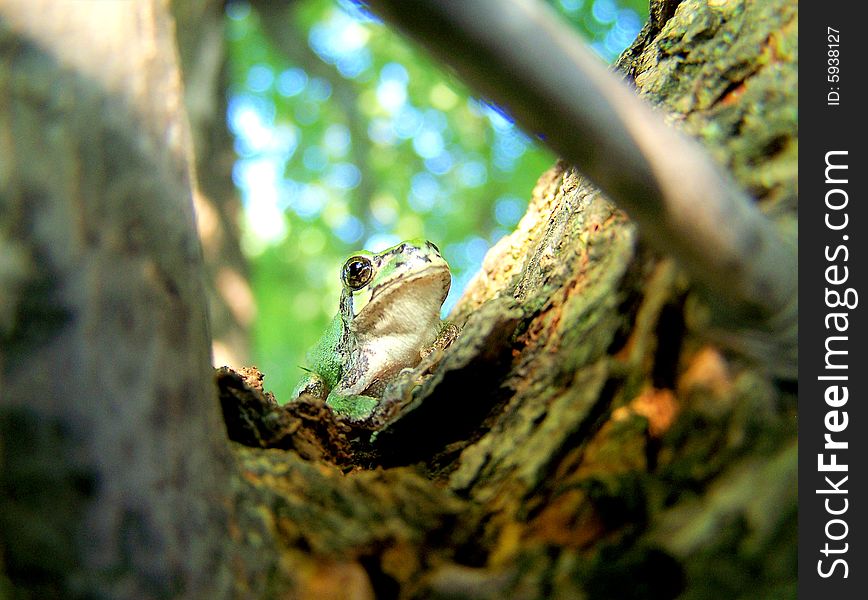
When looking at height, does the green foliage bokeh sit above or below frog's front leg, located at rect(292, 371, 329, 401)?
above

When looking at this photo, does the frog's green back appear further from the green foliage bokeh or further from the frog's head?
the green foliage bokeh

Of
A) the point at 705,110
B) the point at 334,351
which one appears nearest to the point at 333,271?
the point at 334,351

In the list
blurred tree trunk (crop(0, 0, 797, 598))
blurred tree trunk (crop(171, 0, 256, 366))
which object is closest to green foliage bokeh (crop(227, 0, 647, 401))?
blurred tree trunk (crop(171, 0, 256, 366))

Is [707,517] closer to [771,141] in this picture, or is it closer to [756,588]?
[756,588]

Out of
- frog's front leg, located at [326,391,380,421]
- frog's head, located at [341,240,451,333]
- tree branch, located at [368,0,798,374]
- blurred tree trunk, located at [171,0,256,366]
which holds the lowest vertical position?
tree branch, located at [368,0,798,374]

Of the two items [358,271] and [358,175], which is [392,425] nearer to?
[358,271]

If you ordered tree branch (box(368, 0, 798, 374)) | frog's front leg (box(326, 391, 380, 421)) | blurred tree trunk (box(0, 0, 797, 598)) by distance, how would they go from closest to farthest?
tree branch (box(368, 0, 798, 374))
blurred tree trunk (box(0, 0, 797, 598))
frog's front leg (box(326, 391, 380, 421))

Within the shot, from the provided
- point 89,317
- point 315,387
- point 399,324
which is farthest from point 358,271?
point 89,317

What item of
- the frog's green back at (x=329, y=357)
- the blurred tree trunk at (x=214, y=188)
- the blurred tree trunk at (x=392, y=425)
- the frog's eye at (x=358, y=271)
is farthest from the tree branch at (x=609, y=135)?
the blurred tree trunk at (x=214, y=188)
